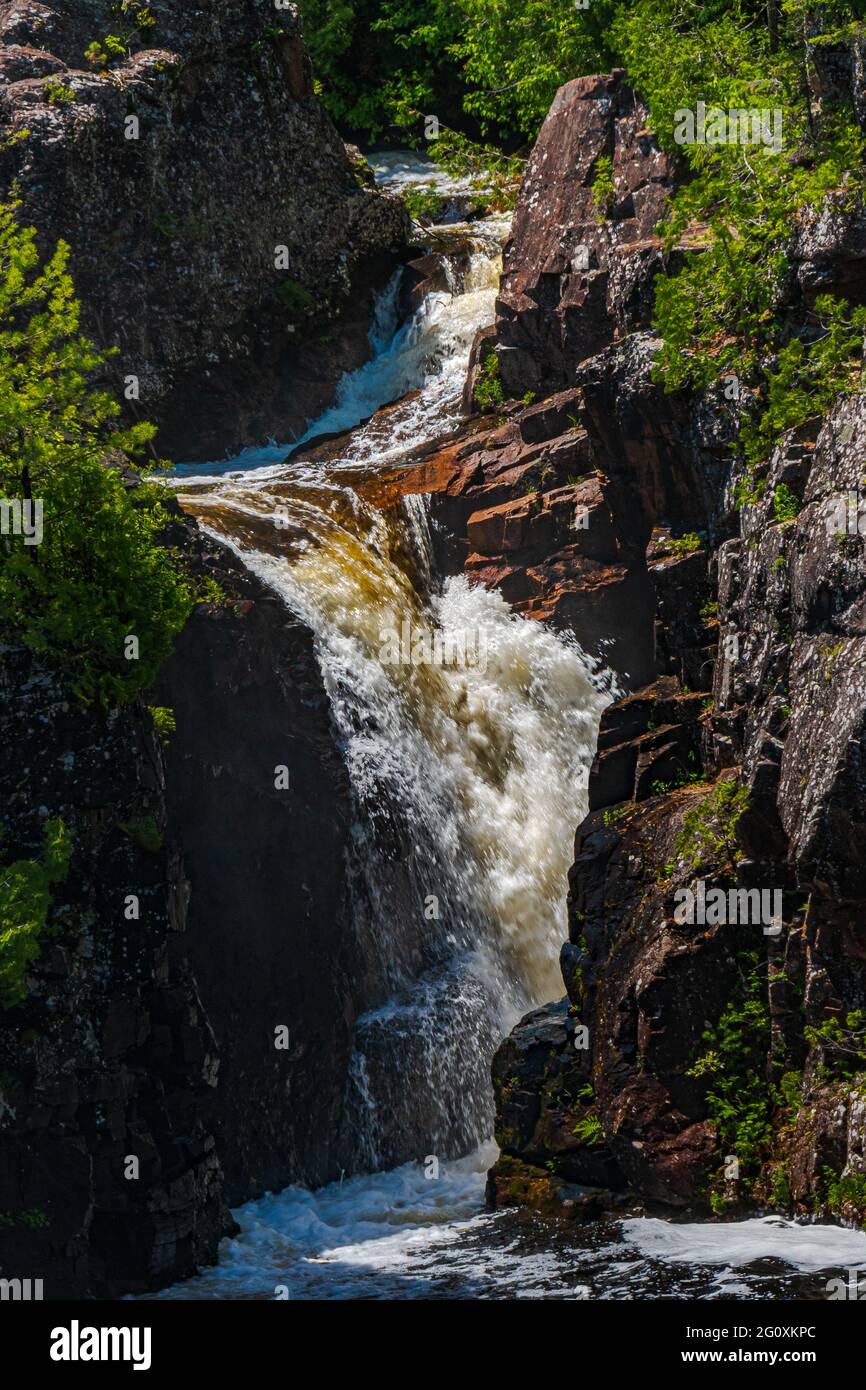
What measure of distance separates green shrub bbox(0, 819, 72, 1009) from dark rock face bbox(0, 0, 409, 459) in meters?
16.1

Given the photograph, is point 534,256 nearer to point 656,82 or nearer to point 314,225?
point 656,82

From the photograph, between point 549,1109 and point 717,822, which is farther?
point 549,1109

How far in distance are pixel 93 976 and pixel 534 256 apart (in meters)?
16.5

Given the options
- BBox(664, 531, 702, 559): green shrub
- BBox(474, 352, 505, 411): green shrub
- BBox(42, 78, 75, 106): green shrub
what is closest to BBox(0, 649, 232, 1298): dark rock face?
BBox(664, 531, 702, 559): green shrub

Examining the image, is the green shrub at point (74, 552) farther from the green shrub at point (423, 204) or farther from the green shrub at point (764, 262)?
the green shrub at point (423, 204)

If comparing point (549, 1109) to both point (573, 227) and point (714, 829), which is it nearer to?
point (714, 829)

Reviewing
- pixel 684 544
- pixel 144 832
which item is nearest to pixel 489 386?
pixel 684 544

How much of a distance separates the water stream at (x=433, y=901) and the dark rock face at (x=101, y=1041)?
982mm

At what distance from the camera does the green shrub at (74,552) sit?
60.0ft

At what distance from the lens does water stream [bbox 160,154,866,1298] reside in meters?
16.6

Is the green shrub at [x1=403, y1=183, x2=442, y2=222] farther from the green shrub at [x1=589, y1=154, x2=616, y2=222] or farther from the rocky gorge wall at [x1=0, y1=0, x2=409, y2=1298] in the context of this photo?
the green shrub at [x1=589, y1=154, x2=616, y2=222]

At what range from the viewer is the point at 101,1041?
688 inches

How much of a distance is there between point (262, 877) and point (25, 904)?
16.0ft

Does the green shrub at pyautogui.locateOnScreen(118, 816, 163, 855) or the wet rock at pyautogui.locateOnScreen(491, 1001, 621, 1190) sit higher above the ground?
the green shrub at pyautogui.locateOnScreen(118, 816, 163, 855)
